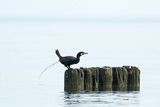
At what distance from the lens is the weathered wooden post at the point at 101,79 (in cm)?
4850

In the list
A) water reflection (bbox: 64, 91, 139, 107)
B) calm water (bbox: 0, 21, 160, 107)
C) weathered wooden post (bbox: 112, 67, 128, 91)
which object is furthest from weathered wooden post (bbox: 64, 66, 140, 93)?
calm water (bbox: 0, 21, 160, 107)

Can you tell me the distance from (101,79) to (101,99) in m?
0.93

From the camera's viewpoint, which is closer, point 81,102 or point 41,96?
point 81,102

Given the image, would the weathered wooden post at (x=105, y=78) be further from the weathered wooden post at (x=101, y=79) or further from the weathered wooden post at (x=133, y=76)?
the weathered wooden post at (x=133, y=76)

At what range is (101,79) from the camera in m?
49.5

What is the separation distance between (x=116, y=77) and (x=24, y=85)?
9689 millimetres

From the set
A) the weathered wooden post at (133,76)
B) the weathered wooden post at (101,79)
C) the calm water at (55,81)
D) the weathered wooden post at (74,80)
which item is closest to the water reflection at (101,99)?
the calm water at (55,81)

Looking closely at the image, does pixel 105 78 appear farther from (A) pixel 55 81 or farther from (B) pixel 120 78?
(A) pixel 55 81

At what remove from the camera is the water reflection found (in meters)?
48.0

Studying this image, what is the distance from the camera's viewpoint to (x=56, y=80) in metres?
61.8

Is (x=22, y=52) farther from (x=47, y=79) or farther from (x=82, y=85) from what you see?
(x=82, y=85)

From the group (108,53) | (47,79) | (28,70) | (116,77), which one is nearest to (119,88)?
(116,77)

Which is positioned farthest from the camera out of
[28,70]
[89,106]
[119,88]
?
[28,70]

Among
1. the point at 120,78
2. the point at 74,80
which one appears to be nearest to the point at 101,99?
the point at 120,78
